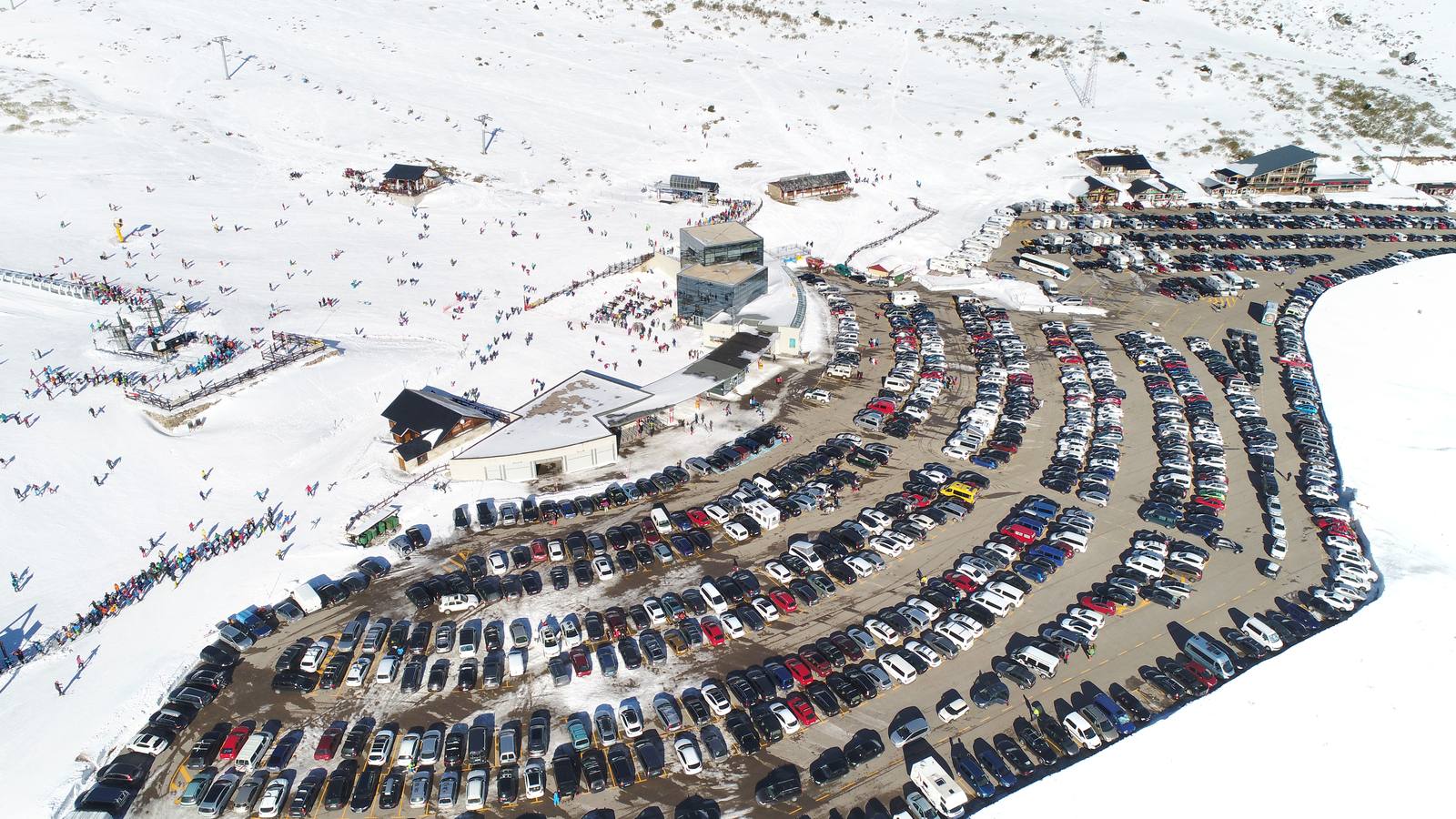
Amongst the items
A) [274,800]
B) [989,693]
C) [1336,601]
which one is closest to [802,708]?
[989,693]

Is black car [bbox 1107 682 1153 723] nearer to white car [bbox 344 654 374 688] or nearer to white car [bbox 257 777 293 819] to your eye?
white car [bbox 344 654 374 688]

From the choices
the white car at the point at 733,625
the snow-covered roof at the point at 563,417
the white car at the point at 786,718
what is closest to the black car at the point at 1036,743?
the white car at the point at 786,718

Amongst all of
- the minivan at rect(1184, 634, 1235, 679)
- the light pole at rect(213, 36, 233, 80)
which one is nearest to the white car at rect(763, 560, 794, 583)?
the minivan at rect(1184, 634, 1235, 679)

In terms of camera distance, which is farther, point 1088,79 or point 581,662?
point 1088,79

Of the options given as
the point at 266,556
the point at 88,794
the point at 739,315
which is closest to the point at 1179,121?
the point at 739,315

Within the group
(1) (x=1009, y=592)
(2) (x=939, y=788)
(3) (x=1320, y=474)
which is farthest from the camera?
(3) (x=1320, y=474)

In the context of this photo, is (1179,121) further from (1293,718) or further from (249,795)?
(249,795)

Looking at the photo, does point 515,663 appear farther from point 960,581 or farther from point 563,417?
point 960,581
